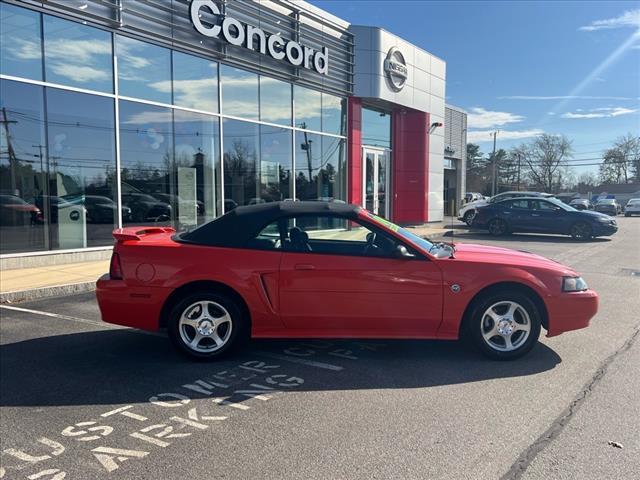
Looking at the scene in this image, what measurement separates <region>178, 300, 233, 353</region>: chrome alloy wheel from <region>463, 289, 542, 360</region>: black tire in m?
2.34

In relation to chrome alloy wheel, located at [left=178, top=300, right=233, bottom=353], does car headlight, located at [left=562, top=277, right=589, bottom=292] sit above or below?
above

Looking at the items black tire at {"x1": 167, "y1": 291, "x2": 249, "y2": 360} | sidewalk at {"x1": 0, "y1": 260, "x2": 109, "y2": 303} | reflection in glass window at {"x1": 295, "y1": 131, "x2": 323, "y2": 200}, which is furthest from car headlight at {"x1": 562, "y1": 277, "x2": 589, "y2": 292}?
reflection in glass window at {"x1": 295, "y1": 131, "x2": 323, "y2": 200}

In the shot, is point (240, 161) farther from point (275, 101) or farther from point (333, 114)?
point (333, 114)

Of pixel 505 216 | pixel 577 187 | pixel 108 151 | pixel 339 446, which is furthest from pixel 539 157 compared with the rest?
pixel 339 446

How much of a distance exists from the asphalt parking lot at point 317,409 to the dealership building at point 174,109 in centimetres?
574

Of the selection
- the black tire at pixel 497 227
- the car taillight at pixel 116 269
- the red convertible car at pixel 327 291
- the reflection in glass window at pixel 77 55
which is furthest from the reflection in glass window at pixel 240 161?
the red convertible car at pixel 327 291

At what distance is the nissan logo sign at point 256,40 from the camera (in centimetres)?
1294

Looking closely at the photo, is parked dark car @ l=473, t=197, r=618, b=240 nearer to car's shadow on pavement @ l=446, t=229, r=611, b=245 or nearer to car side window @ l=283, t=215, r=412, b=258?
car's shadow on pavement @ l=446, t=229, r=611, b=245

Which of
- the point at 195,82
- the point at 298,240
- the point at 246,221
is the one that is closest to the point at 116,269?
the point at 246,221

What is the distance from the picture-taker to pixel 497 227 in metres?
19.4

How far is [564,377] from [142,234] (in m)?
4.37

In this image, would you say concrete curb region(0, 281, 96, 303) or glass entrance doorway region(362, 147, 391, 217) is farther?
glass entrance doorway region(362, 147, 391, 217)

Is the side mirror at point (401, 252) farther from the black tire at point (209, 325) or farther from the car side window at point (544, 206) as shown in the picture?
the car side window at point (544, 206)

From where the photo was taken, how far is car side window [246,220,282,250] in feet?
16.7
